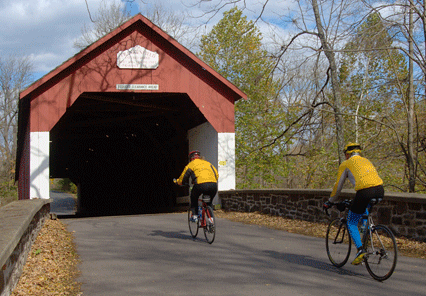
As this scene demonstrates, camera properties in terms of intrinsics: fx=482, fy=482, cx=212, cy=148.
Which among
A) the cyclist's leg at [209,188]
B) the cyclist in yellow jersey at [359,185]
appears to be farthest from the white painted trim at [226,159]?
the cyclist in yellow jersey at [359,185]

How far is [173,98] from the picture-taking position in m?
17.8

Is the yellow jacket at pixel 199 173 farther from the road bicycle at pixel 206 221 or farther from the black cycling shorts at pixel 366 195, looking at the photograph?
the black cycling shorts at pixel 366 195

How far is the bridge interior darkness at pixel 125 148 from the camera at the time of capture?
1805cm

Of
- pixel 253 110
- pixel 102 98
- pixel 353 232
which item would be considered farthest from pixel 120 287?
pixel 253 110

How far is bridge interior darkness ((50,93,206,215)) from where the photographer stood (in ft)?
59.2

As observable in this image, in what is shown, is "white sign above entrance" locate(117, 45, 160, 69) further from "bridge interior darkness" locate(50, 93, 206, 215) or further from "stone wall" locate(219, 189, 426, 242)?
"stone wall" locate(219, 189, 426, 242)

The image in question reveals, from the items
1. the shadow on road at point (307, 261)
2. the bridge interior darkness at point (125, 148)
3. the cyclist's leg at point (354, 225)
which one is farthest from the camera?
the bridge interior darkness at point (125, 148)

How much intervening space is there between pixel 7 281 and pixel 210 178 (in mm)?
4541

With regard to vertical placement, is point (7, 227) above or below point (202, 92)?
below

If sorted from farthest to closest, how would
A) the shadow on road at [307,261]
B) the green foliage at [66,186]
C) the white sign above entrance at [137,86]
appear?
the green foliage at [66,186] → the white sign above entrance at [137,86] → the shadow on road at [307,261]

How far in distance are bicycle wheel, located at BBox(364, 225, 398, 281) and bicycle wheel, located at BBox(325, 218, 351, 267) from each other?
44cm

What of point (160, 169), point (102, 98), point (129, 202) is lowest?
point (129, 202)

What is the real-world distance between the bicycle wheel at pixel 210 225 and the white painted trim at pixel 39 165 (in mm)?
7228

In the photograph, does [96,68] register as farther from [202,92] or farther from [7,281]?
[7,281]
